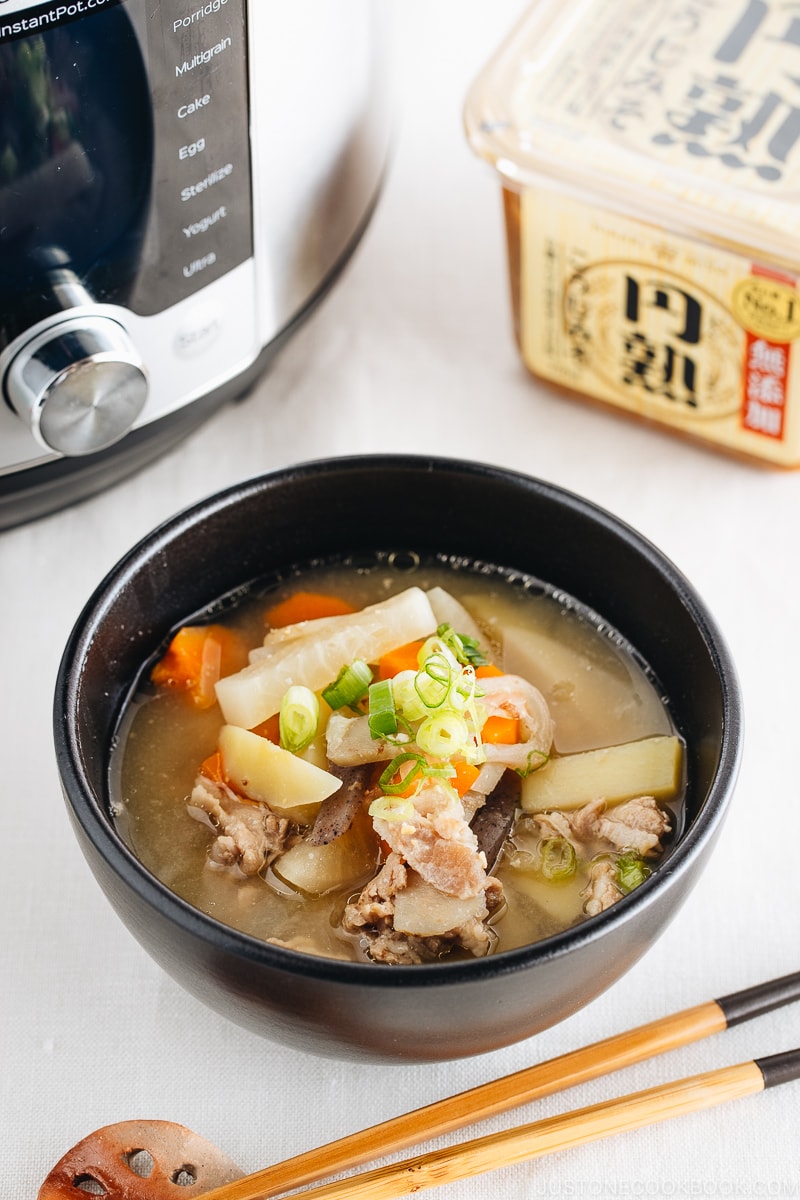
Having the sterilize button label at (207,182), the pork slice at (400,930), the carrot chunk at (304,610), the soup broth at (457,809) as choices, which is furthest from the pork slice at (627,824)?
the sterilize button label at (207,182)

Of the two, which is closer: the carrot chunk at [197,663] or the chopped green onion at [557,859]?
the chopped green onion at [557,859]

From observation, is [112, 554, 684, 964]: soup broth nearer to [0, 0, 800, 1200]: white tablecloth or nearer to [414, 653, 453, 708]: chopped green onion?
[414, 653, 453, 708]: chopped green onion

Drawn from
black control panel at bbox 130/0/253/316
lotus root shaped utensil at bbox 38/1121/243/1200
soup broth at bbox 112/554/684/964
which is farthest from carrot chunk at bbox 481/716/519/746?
black control panel at bbox 130/0/253/316

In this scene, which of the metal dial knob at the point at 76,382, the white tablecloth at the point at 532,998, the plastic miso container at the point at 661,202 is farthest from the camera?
the plastic miso container at the point at 661,202

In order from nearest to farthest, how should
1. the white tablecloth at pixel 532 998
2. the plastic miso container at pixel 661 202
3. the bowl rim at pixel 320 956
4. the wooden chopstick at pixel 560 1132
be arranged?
the bowl rim at pixel 320 956
the wooden chopstick at pixel 560 1132
the white tablecloth at pixel 532 998
the plastic miso container at pixel 661 202

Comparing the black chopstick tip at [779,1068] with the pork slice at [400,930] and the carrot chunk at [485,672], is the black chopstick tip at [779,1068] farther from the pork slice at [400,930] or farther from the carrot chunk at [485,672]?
the carrot chunk at [485,672]
